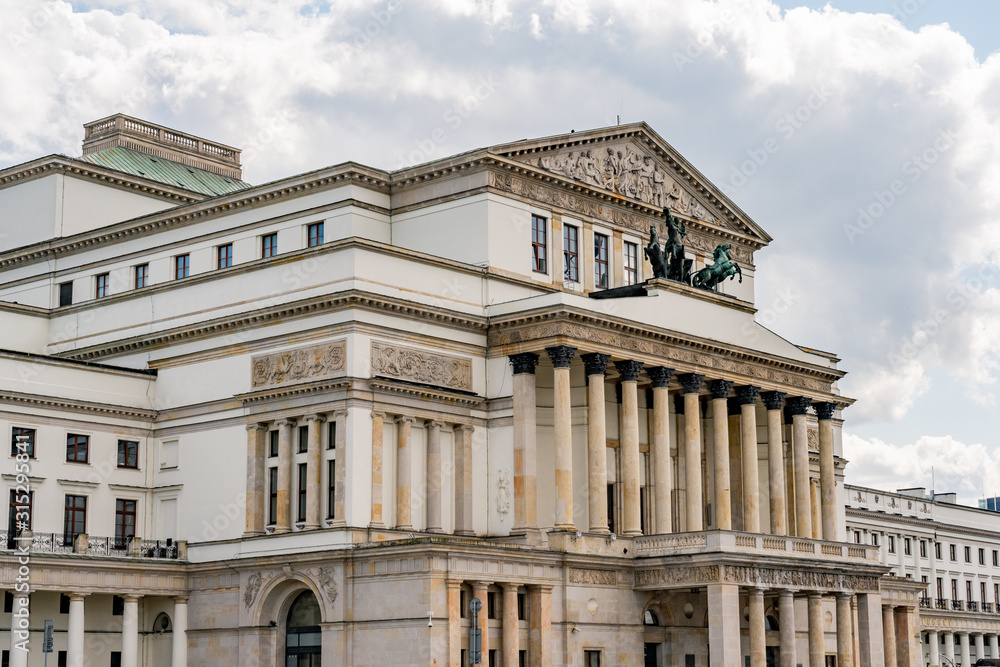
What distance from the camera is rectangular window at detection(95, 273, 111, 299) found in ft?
251

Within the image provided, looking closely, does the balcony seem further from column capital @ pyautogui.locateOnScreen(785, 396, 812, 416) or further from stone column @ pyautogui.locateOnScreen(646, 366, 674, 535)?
column capital @ pyautogui.locateOnScreen(785, 396, 812, 416)

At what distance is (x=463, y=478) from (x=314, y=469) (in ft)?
21.9

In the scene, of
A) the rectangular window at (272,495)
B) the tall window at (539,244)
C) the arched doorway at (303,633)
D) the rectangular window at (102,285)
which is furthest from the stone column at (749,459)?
the rectangular window at (102,285)

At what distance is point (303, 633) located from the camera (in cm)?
6131

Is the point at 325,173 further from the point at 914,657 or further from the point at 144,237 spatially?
the point at 914,657

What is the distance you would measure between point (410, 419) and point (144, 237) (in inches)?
791

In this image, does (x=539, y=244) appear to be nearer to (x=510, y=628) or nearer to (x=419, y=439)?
(x=419, y=439)

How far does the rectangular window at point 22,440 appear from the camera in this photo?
63656 millimetres

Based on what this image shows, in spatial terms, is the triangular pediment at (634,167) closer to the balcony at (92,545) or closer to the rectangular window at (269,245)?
the rectangular window at (269,245)

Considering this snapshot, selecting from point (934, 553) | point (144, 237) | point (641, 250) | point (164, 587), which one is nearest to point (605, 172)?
point (641, 250)

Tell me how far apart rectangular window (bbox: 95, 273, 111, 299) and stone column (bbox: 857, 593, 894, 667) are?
37998 mm

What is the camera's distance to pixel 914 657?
82562 millimetres

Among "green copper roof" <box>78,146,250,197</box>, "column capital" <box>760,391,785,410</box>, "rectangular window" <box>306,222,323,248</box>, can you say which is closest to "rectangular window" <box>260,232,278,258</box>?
"rectangular window" <box>306,222,323,248</box>

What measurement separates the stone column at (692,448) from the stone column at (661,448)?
3.21 ft
